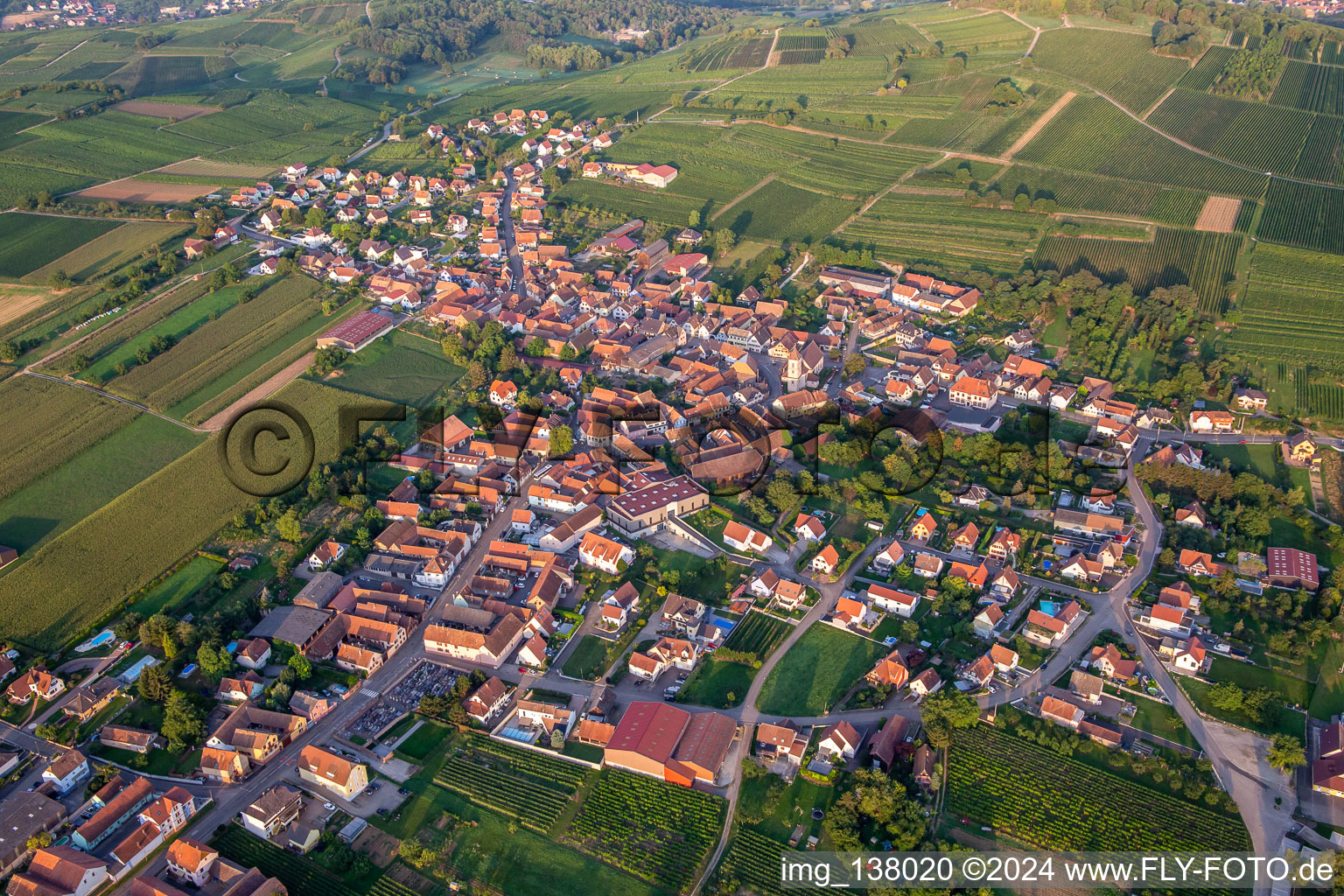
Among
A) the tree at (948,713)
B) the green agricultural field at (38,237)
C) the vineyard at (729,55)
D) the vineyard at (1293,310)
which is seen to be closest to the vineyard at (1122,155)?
the vineyard at (1293,310)

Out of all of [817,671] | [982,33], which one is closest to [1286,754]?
[817,671]

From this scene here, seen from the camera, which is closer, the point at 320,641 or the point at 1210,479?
the point at 320,641

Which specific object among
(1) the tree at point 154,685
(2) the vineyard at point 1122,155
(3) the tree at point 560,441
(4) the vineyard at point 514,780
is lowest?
(4) the vineyard at point 514,780

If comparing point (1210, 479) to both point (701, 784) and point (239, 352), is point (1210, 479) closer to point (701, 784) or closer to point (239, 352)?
point (701, 784)

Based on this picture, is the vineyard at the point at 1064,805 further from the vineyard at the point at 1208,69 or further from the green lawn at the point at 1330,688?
the vineyard at the point at 1208,69

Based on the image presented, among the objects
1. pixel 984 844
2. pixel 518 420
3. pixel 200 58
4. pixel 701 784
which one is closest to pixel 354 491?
pixel 518 420

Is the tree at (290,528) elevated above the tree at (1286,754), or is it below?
below
